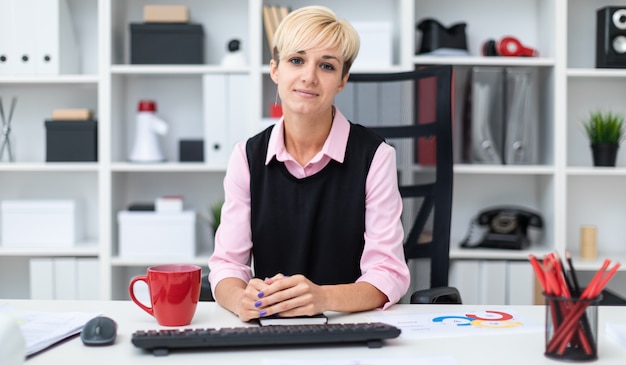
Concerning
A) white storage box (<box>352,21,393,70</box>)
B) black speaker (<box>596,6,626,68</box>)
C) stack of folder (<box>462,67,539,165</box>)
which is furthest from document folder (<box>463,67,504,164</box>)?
black speaker (<box>596,6,626,68</box>)

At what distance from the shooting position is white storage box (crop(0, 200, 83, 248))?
9.89 feet

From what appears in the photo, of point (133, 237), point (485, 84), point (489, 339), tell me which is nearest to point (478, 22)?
point (485, 84)

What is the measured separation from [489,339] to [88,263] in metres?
2.19

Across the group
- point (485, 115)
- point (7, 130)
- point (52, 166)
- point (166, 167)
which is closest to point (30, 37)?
point (7, 130)

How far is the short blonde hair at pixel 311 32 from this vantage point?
1565mm

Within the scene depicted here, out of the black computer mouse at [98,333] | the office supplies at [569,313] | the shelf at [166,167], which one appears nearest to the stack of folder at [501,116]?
the shelf at [166,167]

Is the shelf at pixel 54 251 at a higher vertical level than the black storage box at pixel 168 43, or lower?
lower

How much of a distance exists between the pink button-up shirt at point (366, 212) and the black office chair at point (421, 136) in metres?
0.33

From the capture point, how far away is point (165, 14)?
2.97 metres

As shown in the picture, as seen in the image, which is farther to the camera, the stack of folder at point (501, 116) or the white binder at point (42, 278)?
the white binder at point (42, 278)

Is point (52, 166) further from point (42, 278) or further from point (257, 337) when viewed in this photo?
point (257, 337)

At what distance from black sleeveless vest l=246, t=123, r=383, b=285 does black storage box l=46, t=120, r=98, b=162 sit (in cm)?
149

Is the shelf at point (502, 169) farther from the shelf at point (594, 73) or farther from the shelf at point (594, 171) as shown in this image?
the shelf at point (594, 73)

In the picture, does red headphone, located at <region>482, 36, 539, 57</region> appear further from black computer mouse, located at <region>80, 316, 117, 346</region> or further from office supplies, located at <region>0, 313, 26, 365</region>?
office supplies, located at <region>0, 313, 26, 365</region>
